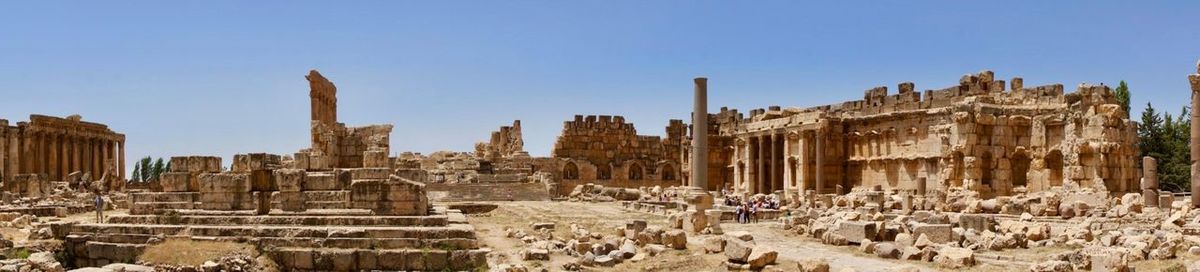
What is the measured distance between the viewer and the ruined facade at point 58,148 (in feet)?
177

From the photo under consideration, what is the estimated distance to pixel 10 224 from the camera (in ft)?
80.3

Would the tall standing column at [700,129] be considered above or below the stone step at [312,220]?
above

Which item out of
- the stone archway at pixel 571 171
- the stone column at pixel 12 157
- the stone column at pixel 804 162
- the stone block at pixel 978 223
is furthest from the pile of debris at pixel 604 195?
the stone column at pixel 12 157

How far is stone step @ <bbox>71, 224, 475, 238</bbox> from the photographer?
645 inches

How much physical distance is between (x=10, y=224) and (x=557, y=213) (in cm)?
1474

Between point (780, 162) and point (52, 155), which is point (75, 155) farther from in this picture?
point (780, 162)

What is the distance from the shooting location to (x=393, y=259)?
15.7m

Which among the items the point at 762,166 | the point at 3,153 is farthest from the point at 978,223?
the point at 3,153

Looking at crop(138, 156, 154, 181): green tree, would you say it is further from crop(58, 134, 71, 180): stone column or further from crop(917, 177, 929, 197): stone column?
crop(917, 177, 929, 197): stone column

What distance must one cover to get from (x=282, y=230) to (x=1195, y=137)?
2328 centimetres

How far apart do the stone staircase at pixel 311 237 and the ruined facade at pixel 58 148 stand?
118 ft

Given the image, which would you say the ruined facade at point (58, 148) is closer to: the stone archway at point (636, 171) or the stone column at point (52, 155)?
the stone column at point (52, 155)

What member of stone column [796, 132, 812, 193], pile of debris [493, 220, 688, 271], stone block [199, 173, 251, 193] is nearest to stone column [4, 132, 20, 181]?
stone block [199, 173, 251, 193]

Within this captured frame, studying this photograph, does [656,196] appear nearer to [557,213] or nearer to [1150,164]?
[557,213]
